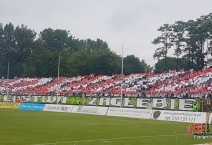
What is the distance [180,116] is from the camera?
34.4 metres

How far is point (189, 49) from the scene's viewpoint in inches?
2889

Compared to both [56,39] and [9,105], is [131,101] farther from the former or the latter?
[56,39]

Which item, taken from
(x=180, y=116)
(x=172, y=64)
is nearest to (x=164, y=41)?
(x=172, y=64)

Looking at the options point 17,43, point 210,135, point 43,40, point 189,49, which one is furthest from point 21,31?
point 210,135

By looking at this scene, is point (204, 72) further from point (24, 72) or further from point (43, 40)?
point (43, 40)

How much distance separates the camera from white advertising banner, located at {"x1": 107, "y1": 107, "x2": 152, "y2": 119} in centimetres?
3843

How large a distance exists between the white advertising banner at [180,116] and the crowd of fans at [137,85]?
315 inches

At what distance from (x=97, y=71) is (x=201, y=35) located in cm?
2939

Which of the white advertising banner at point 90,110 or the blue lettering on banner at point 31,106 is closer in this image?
the white advertising banner at point 90,110

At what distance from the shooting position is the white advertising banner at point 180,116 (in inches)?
1269

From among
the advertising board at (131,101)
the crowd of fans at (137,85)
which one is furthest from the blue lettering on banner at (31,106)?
the advertising board at (131,101)

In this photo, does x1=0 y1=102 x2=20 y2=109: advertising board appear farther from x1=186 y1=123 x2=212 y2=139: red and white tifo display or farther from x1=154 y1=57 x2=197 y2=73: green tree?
x1=186 y1=123 x2=212 y2=139: red and white tifo display

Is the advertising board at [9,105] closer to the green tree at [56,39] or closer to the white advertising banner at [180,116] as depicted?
the white advertising banner at [180,116]

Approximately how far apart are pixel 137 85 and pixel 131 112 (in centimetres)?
1665
